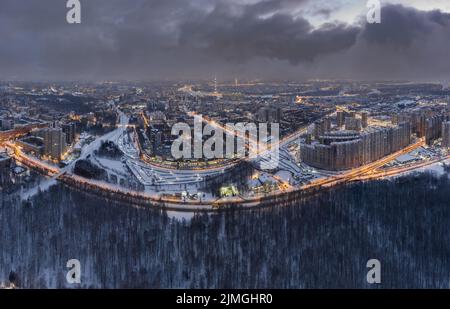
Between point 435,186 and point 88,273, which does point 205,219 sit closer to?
point 88,273

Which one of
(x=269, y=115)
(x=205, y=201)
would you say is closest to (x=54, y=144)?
(x=205, y=201)

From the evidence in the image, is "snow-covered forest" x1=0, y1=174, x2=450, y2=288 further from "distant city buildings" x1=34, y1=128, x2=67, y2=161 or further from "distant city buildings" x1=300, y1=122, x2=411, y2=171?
"distant city buildings" x1=34, y1=128, x2=67, y2=161

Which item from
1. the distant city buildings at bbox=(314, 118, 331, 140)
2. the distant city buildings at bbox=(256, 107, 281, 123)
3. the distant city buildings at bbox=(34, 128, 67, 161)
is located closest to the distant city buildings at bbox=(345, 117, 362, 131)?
the distant city buildings at bbox=(314, 118, 331, 140)

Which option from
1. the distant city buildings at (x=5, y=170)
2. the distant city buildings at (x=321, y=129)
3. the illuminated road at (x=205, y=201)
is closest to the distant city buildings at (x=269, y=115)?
the distant city buildings at (x=321, y=129)

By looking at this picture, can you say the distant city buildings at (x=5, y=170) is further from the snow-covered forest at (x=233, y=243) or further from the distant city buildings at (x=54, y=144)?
the snow-covered forest at (x=233, y=243)

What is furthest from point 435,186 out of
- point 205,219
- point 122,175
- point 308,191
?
point 122,175

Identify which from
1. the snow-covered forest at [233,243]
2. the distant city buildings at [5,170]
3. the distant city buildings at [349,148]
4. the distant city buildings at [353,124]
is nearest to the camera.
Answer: the snow-covered forest at [233,243]

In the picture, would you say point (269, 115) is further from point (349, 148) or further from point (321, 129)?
point (349, 148)

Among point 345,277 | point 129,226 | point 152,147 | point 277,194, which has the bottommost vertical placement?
point 345,277
